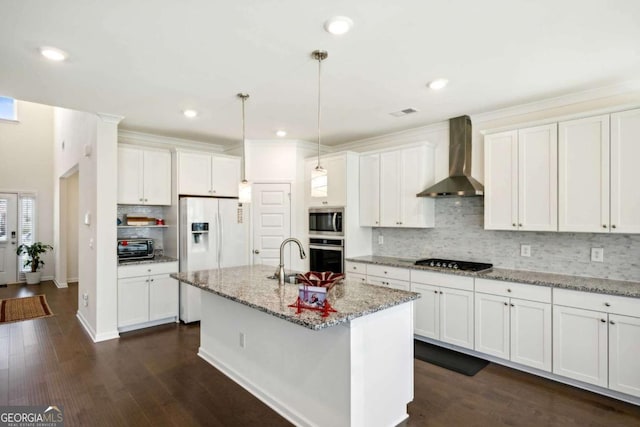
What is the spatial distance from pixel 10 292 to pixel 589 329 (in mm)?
8823

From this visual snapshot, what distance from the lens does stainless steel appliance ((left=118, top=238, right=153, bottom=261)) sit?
4500 mm

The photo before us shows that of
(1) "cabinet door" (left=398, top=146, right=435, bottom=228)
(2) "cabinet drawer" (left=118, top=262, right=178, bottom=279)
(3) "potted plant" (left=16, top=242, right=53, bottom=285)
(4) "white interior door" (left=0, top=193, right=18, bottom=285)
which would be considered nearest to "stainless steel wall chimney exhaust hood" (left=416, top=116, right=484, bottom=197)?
(1) "cabinet door" (left=398, top=146, right=435, bottom=228)

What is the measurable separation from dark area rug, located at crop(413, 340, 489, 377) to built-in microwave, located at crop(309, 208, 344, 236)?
69.2 inches

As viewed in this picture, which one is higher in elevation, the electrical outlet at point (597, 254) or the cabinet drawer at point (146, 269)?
the electrical outlet at point (597, 254)

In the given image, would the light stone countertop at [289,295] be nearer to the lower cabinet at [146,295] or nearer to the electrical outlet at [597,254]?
the lower cabinet at [146,295]

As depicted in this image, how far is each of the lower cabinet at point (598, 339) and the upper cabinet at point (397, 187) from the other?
1706 mm

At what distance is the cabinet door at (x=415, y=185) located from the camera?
4.20 metres

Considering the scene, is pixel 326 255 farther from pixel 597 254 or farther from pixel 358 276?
pixel 597 254

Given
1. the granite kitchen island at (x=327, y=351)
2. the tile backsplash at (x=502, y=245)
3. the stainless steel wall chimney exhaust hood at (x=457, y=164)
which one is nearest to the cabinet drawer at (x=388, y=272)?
the tile backsplash at (x=502, y=245)

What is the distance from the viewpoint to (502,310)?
3.26 m

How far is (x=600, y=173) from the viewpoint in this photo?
9.61ft

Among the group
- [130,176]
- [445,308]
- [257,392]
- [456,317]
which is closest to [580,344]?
[456,317]

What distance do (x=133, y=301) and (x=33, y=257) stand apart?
4.64 metres

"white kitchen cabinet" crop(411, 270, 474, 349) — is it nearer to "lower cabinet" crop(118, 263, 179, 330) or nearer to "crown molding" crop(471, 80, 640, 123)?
"crown molding" crop(471, 80, 640, 123)
